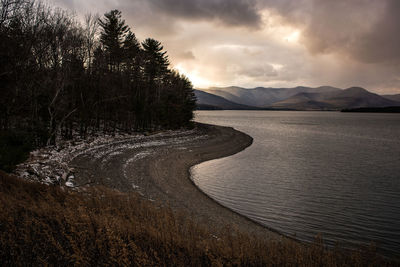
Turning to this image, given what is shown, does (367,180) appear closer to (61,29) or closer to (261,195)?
(261,195)

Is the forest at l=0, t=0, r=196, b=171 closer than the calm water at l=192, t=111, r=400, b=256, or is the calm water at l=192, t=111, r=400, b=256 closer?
the calm water at l=192, t=111, r=400, b=256

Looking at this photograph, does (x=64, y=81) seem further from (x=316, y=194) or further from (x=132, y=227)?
(x=316, y=194)

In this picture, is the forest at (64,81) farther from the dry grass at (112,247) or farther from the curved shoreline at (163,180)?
the dry grass at (112,247)

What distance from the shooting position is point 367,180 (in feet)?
68.2

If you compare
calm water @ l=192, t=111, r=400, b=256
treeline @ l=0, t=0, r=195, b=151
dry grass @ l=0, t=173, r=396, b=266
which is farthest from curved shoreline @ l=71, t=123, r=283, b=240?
treeline @ l=0, t=0, r=195, b=151

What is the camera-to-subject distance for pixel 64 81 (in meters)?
21.6

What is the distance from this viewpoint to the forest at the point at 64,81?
1625 centimetres

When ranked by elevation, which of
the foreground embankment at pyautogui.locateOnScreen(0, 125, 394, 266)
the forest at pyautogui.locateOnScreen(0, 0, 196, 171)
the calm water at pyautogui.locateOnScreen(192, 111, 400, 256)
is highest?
the forest at pyautogui.locateOnScreen(0, 0, 196, 171)

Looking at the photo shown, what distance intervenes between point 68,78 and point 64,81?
2.19 m

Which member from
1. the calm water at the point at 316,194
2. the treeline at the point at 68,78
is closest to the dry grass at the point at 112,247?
the calm water at the point at 316,194

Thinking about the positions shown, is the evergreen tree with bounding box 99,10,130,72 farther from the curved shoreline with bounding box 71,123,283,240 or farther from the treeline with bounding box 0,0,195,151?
the curved shoreline with bounding box 71,123,283,240

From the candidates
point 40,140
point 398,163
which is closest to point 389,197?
point 398,163

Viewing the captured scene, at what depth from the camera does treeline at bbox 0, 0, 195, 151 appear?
16797 mm

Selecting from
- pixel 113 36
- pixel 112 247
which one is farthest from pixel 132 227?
pixel 113 36
